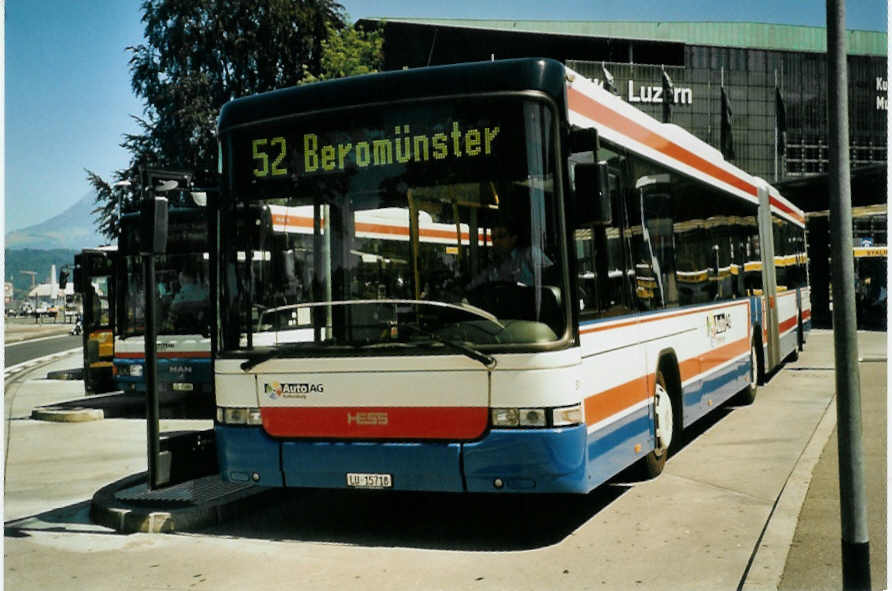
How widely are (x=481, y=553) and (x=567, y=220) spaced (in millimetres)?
2224

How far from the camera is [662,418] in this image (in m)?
9.18

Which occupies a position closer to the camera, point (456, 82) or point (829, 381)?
point (456, 82)

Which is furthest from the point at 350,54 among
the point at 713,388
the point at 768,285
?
the point at 713,388

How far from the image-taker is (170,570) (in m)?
6.79

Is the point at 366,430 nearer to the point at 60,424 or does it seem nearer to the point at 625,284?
the point at 625,284

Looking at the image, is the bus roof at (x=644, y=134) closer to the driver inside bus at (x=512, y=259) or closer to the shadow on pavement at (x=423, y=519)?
the driver inside bus at (x=512, y=259)

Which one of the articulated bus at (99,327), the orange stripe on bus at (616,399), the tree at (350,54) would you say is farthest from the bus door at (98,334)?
the tree at (350,54)

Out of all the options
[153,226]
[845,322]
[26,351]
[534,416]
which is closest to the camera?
[845,322]

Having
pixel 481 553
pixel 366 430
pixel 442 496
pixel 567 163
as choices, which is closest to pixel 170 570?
pixel 366 430

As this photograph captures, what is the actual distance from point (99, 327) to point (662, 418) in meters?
13.4

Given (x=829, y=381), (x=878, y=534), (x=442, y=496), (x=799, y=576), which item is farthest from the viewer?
(x=829, y=381)

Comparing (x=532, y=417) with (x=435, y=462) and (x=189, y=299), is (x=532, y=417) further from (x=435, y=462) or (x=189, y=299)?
(x=189, y=299)

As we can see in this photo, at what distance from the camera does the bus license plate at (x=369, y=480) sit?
7.00 metres

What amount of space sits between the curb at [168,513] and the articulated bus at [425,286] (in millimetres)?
735
